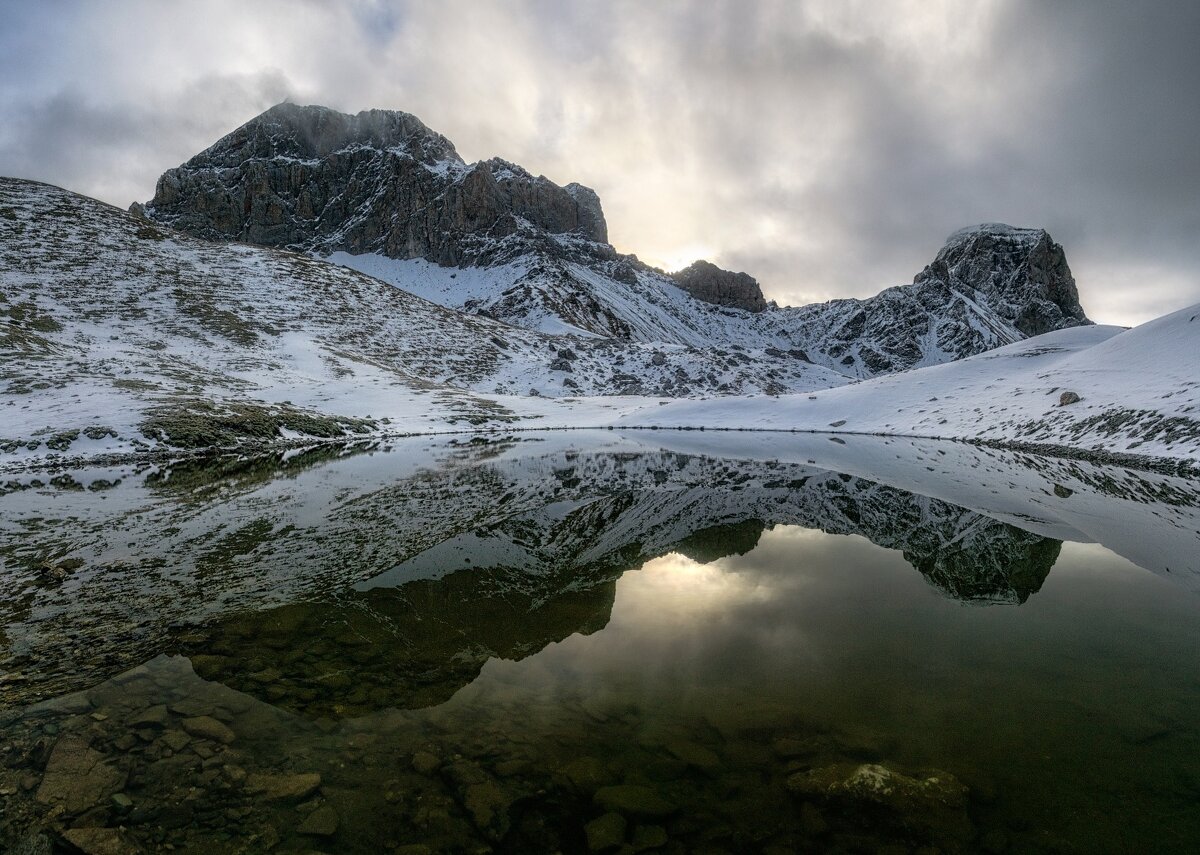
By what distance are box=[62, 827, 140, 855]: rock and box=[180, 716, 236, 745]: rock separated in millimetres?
1174

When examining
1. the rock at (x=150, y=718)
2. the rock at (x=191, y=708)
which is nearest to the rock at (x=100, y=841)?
the rock at (x=150, y=718)

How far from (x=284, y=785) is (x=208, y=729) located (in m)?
1.40

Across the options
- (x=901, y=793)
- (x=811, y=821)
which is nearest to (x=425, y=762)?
(x=811, y=821)

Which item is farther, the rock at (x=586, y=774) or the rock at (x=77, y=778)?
the rock at (x=586, y=774)

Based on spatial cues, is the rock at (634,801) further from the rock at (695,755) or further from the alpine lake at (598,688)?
the rock at (695,755)

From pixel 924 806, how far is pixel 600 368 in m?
108

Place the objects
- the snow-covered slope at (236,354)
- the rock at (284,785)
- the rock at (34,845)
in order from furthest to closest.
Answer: the snow-covered slope at (236,354) → the rock at (284,785) → the rock at (34,845)

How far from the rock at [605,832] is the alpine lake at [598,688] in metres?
0.02

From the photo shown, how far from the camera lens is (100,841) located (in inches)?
161

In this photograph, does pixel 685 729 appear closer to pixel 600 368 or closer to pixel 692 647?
pixel 692 647

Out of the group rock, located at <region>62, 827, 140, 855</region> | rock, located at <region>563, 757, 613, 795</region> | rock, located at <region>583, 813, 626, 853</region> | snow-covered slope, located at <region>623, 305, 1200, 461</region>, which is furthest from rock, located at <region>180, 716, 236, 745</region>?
snow-covered slope, located at <region>623, 305, 1200, 461</region>

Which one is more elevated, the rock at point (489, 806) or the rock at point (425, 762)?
the rock at point (425, 762)

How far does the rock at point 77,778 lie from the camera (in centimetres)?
449

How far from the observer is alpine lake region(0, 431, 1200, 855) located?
432 cm
